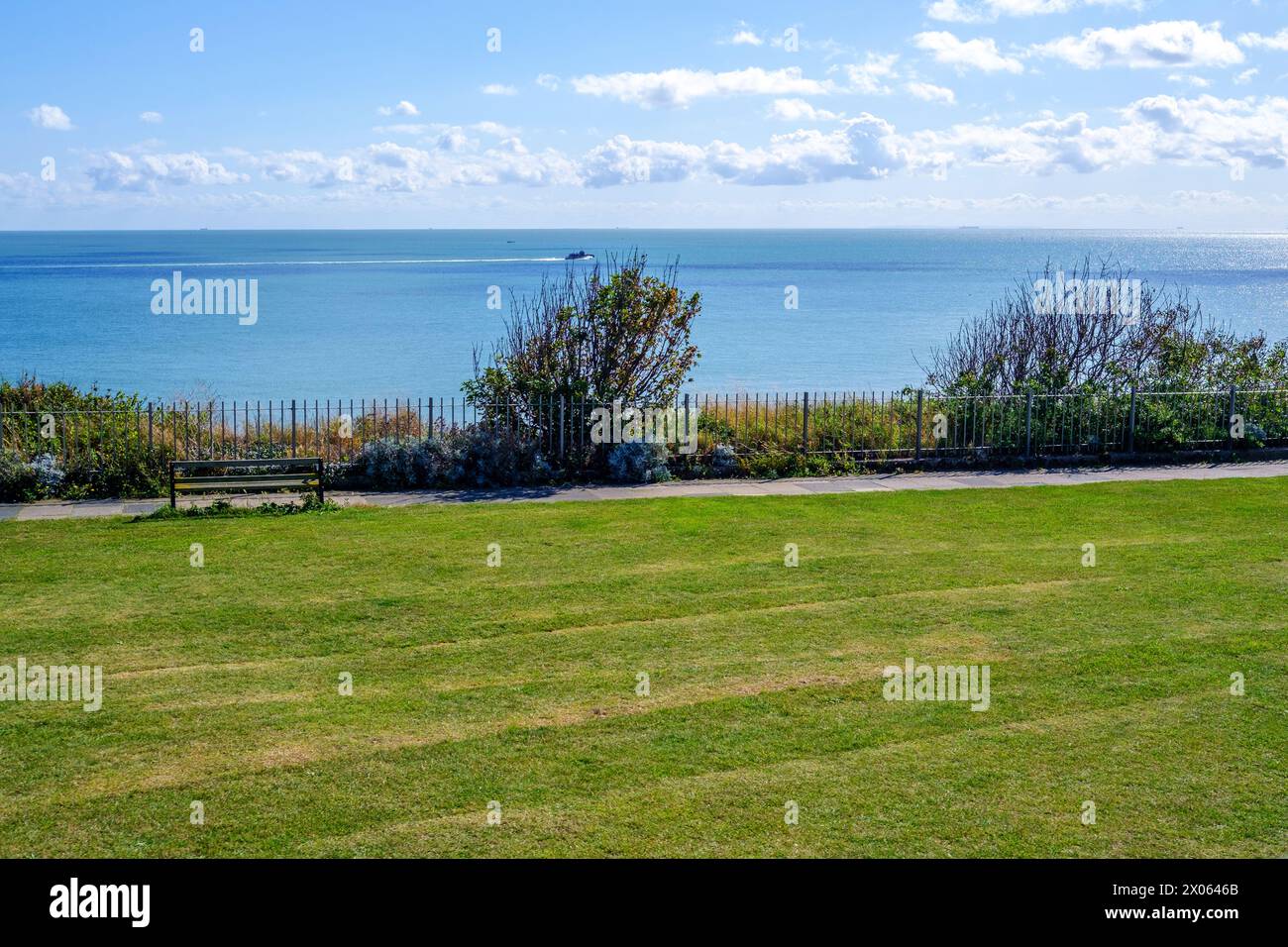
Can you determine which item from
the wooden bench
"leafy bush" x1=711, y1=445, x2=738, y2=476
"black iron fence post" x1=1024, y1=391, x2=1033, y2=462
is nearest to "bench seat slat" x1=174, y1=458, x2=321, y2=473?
the wooden bench

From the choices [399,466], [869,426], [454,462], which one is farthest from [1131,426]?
[399,466]

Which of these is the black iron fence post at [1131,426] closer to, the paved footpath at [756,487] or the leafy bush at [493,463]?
the paved footpath at [756,487]

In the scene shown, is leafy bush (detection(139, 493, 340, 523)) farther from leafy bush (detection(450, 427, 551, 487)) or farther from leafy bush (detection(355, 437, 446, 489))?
leafy bush (detection(450, 427, 551, 487))

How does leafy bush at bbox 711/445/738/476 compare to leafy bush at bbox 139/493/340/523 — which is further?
leafy bush at bbox 711/445/738/476

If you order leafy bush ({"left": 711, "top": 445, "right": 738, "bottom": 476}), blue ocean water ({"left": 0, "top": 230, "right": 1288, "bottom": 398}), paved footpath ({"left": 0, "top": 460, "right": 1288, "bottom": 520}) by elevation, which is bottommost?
paved footpath ({"left": 0, "top": 460, "right": 1288, "bottom": 520})

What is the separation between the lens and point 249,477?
15.8m

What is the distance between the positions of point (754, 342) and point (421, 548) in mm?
55323

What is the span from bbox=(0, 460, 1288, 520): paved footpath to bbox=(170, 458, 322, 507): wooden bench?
405mm

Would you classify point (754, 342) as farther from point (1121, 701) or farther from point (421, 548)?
point (1121, 701)

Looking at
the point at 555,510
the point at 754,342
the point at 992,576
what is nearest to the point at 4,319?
the point at 754,342

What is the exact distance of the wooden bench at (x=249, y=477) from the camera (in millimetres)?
15648

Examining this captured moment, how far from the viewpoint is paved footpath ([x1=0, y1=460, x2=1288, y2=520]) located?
16.0 meters

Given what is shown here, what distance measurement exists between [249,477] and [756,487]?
7.58 m

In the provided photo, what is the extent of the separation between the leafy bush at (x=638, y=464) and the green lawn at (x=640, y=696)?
12.6 ft
